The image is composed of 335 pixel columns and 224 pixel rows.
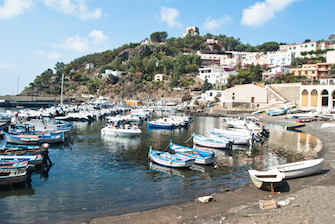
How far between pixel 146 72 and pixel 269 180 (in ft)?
357

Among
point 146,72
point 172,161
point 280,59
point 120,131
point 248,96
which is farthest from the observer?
point 146,72

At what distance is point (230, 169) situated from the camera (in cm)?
1798

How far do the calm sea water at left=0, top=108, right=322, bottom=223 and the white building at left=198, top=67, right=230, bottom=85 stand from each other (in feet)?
228

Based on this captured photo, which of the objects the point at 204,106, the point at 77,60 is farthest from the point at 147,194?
the point at 77,60

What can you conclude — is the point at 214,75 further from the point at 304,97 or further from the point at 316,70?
the point at 304,97

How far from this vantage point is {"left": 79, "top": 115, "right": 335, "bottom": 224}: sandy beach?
9422 mm

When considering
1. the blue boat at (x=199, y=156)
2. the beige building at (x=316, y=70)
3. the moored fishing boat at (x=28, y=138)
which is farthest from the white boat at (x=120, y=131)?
the beige building at (x=316, y=70)

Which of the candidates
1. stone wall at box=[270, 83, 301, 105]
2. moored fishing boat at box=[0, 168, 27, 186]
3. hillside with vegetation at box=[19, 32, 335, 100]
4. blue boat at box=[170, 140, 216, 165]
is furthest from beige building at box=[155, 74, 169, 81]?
moored fishing boat at box=[0, 168, 27, 186]

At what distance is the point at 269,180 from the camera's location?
12.5m

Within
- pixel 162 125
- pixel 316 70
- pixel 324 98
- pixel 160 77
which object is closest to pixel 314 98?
pixel 324 98

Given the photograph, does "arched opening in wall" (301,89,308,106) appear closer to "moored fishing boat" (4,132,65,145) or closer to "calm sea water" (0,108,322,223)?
"calm sea water" (0,108,322,223)

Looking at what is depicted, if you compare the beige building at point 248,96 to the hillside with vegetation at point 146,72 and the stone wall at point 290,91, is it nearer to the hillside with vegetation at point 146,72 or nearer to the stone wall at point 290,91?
the stone wall at point 290,91

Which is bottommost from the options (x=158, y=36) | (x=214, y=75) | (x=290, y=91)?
(x=290, y=91)

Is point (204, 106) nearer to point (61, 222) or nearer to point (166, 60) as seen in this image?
point (166, 60)
